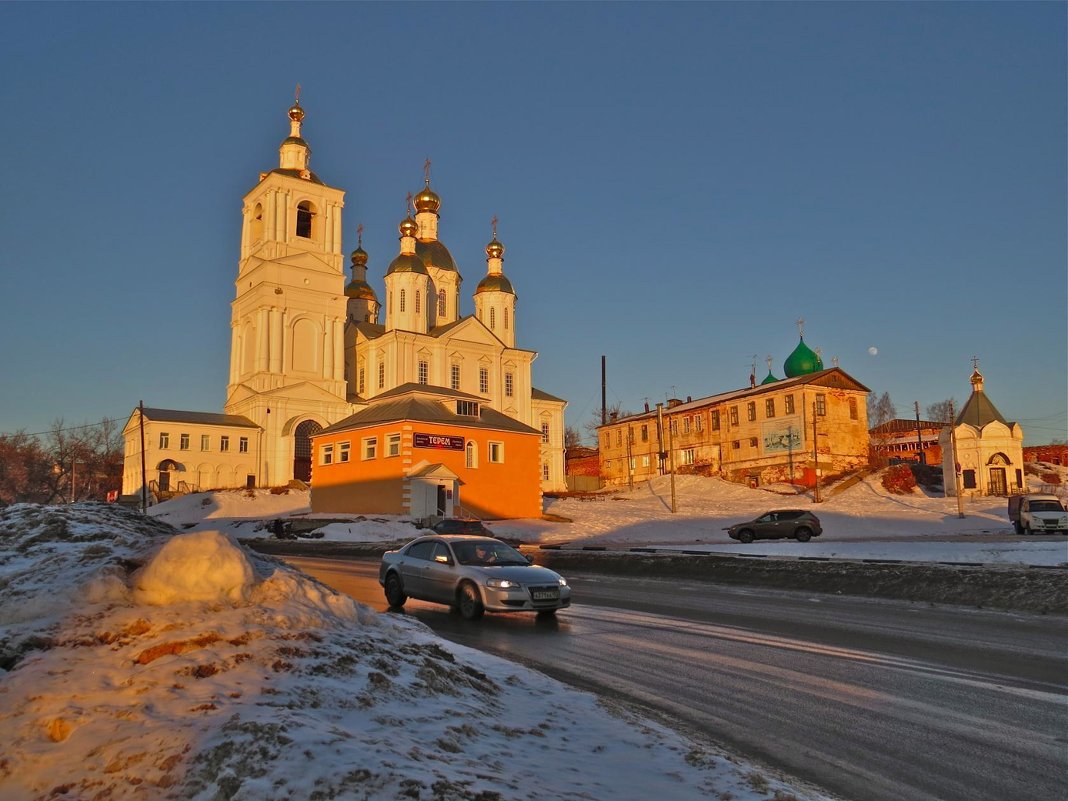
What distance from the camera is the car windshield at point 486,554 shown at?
13.4 m

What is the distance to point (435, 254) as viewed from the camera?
246 ft

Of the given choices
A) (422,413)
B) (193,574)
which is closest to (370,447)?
(422,413)

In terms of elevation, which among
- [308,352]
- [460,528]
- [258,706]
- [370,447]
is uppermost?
[308,352]

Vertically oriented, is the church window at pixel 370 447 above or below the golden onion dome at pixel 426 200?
below

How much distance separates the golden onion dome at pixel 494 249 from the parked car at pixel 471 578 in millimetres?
64024

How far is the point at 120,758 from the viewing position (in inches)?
150

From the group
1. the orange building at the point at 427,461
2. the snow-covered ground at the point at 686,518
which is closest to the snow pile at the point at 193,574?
the snow-covered ground at the point at 686,518

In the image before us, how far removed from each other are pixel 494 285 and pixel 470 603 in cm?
6489

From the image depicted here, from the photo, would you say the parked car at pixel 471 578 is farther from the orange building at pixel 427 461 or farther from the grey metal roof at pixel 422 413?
the grey metal roof at pixel 422 413

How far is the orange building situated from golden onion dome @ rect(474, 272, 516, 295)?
25.6m

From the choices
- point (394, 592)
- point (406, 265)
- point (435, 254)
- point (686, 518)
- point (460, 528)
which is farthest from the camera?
point (435, 254)

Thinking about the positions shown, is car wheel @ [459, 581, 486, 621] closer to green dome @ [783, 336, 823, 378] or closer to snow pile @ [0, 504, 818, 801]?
snow pile @ [0, 504, 818, 801]

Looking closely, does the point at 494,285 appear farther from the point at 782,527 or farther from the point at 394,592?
the point at 394,592

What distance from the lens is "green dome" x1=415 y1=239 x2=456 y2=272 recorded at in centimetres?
7438
